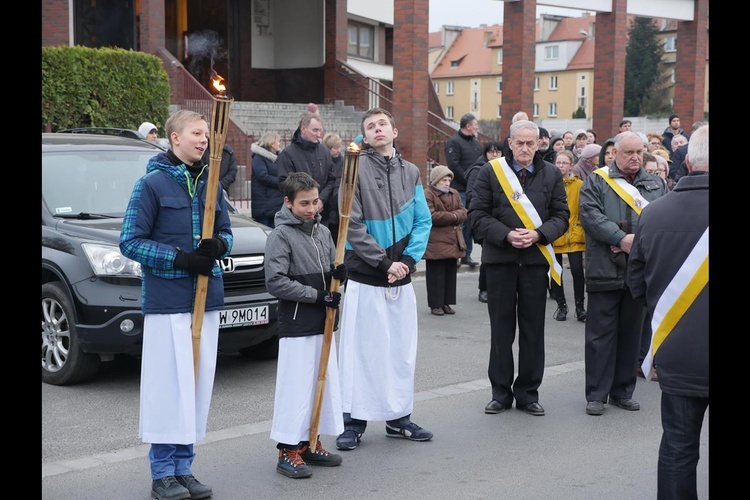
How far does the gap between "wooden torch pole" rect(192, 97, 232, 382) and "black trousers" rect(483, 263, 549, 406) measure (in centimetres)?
264

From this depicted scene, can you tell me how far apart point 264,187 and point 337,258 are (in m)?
6.36

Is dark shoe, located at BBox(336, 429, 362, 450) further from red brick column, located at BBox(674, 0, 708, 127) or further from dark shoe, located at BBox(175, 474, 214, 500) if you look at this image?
red brick column, located at BBox(674, 0, 708, 127)

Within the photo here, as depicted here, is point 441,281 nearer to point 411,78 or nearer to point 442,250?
point 442,250

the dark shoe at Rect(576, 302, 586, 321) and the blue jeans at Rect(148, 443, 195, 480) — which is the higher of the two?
the dark shoe at Rect(576, 302, 586, 321)

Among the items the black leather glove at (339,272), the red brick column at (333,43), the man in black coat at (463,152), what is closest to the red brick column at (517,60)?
the red brick column at (333,43)

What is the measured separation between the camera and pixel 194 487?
5352 millimetres

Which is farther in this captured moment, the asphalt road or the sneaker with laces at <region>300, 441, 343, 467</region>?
the sneaker with laces at <region>300, 441, 343, 467</region>

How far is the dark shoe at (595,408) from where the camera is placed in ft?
23.9

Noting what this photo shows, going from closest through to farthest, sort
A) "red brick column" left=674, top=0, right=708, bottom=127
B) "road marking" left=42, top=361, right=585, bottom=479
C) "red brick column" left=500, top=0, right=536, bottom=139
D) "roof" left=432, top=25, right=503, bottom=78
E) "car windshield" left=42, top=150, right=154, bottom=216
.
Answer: "road marking" left=42, top=361, right=585, bottom=479, "car windshield" left=42, top=150, right=154, bottom=216, "red brick column" left=500, top=0, right=536, bottom=139, "red brick column" left=674, top=0, right=708, bottom=127, "roof" left=432, top=25, right=503, bottom=78

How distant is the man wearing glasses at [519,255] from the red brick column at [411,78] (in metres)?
17.1

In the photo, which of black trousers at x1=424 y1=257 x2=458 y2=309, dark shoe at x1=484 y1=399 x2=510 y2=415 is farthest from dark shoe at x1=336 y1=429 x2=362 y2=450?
black trousers at x1=424 y1=257 x2=458 y2=309

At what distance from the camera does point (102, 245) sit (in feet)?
25.2

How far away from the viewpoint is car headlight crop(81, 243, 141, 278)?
758 cm
